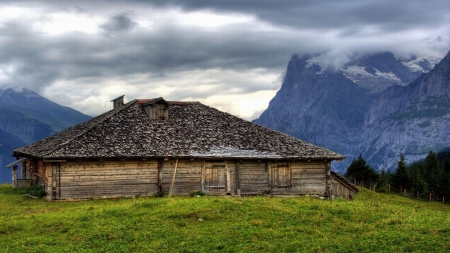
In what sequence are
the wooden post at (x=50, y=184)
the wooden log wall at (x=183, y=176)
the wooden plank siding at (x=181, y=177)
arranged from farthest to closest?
the wooden log wall at (x=183, y=176), the wooden plank siding at (x=181, y=177), the wooden post at (x=50, y=184)

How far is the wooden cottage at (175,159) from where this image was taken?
30.4m

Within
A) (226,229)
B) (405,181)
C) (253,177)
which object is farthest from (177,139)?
(405,181)

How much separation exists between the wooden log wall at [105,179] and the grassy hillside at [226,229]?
8099 mm

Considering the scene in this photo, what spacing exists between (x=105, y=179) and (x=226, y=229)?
15440 millimetres

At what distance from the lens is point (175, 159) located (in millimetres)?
32094

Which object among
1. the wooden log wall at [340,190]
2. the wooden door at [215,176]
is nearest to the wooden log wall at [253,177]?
the wooden door at [215,176]

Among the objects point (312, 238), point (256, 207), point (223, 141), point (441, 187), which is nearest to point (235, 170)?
point (223, 141)

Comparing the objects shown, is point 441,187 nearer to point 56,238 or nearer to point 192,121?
point 192,121

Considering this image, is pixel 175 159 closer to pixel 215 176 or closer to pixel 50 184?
pixel 215 176

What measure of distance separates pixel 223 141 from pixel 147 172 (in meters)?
5.92

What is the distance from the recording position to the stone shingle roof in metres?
30.8

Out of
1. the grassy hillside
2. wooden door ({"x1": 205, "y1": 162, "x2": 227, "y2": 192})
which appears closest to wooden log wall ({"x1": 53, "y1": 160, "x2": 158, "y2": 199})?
wooden door ({"x1": 205, "y1": 162, "x2": 227, "y2": 192})

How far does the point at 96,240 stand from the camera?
54.6 ft

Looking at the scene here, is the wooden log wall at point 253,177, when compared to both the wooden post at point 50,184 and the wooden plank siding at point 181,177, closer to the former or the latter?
the wooden plank siding at point 181,177
